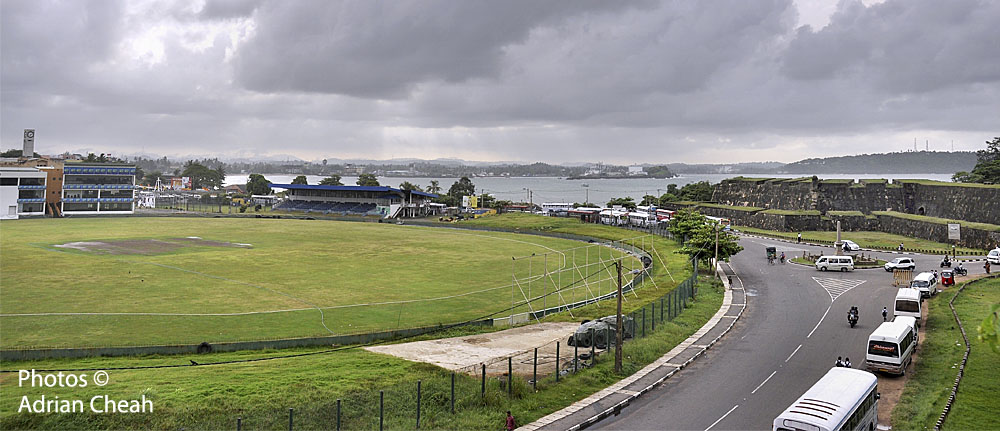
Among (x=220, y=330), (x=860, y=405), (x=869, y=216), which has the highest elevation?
(x=869, y=216)

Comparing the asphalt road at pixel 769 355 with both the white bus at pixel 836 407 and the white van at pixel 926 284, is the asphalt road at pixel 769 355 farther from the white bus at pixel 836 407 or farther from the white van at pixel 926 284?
the white bus at pixel 836 407

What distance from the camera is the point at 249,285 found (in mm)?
49625

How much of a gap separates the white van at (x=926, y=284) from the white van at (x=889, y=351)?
62.3 feet

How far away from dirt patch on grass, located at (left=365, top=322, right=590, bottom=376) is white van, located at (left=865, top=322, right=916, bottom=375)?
40.9 feet

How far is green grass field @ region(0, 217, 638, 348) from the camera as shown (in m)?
35.8

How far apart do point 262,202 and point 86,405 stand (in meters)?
167

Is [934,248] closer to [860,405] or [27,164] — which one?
[860,405]

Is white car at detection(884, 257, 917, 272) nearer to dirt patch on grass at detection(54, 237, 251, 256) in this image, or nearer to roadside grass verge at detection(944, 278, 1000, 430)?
roadside grass verge at detection(944, 278, 1000, 430)

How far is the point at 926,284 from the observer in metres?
43.6

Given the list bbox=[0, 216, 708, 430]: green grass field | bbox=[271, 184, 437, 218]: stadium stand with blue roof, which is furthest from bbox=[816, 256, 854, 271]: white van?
bbox=[271, 184, 437, 218]: stadium stand with blue roof

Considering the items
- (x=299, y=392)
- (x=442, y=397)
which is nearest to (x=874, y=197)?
(x=442, y=397)

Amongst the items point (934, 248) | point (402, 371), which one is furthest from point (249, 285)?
point (934, 248)

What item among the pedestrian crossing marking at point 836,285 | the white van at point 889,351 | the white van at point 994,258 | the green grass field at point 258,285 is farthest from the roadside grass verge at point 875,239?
the white van at point 889,351

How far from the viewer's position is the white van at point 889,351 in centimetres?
2594
